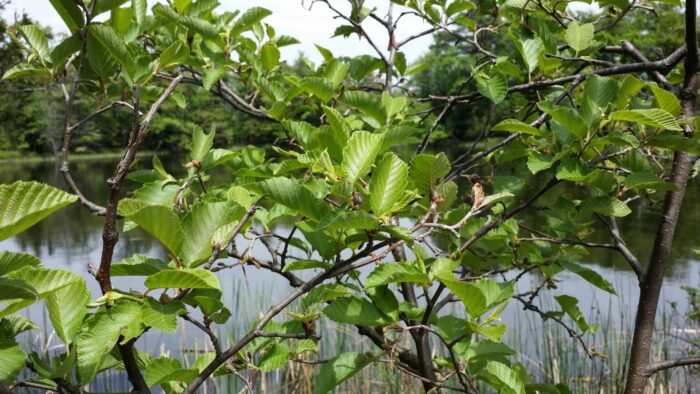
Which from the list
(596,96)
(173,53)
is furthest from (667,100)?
(173,53)

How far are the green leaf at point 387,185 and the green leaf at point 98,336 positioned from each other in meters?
0.30

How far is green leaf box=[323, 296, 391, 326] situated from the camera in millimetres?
849

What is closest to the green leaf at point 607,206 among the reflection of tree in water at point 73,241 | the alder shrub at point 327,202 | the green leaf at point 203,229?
the alder shrub at point 327,202

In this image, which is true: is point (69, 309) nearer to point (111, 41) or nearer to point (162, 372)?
point (162, 372)

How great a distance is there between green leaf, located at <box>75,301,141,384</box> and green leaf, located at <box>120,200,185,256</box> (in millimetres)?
83

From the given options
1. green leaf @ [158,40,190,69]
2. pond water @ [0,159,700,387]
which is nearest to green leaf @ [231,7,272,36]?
green leaf @ [158,40,190,69]

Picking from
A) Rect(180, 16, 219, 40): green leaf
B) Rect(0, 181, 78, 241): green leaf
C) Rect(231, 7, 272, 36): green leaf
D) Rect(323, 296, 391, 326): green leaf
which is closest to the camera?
Rect(0, 181, 78, 241): green leaf

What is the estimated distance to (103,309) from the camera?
1.87 feet

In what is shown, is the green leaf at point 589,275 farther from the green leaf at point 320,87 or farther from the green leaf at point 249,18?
the green leaf at point 249,18

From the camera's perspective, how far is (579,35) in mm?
1223

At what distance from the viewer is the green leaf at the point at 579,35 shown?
122cm

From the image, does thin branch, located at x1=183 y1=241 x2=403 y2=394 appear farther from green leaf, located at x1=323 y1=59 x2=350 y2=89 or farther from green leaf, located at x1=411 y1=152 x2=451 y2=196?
green leaf, located at x1=323 y1=59 x2=350 y2=89

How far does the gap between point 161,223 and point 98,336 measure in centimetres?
13

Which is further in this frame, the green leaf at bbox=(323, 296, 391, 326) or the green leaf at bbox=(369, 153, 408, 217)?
the green leaf at bbox=(323, 296, 391, 326)
